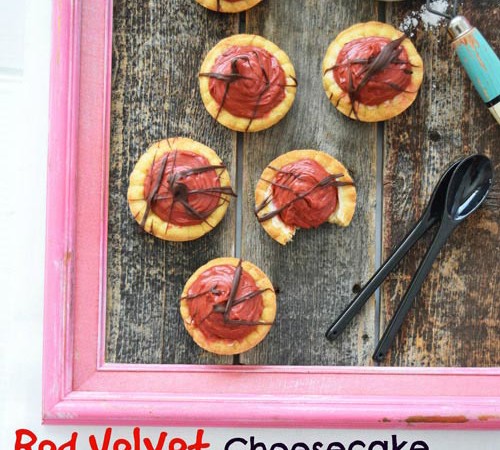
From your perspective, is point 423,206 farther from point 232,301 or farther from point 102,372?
point 102,372

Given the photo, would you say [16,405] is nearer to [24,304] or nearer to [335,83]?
[24,304]

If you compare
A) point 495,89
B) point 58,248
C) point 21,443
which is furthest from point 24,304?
point 495,89

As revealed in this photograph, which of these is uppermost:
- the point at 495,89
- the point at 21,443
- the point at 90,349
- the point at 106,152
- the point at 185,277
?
the point at 495,89

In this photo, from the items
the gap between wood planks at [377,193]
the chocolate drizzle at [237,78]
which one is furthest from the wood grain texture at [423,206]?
the chocolate drizzle at [237,78]

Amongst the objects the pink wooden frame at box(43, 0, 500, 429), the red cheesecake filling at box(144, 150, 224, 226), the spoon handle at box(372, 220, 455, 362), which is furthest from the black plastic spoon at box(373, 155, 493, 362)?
the red cheesecake filling at box(144, 150, 224, 226)

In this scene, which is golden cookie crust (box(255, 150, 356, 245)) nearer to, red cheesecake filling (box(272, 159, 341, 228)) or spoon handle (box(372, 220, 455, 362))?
red cheesecake filling (box(272, 159, 341, 228))

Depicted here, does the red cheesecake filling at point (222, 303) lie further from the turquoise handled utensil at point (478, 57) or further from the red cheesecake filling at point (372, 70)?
the turquoise handled utensil at point (478, 57)
